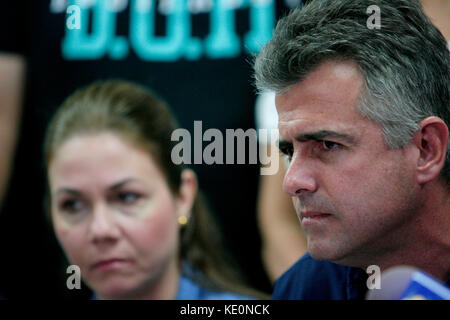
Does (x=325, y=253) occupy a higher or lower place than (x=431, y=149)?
lower

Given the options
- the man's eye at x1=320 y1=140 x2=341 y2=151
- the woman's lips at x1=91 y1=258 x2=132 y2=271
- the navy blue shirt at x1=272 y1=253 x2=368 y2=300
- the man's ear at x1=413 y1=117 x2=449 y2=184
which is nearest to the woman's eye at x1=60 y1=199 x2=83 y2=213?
the woman's lips at x1=91 y1=258 x2=132 y2=271

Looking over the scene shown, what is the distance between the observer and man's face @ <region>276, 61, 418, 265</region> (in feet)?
3.27

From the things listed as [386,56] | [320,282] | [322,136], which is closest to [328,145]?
[322,136]

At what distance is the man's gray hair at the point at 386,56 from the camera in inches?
38.8

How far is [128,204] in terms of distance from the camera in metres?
1.31

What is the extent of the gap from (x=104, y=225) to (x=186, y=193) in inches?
8.3

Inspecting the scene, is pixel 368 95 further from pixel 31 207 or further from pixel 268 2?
pixel 31 207

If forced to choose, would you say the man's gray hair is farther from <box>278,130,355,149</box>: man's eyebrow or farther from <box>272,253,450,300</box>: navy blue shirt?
<box>272,253,450,300</box>: navy blue shirt

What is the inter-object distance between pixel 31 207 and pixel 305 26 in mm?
854

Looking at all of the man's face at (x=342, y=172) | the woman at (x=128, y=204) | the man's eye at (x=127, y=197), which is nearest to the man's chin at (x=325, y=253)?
the man's face at (x=342, y=172)

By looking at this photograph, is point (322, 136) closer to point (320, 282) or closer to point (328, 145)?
point (328, 145)

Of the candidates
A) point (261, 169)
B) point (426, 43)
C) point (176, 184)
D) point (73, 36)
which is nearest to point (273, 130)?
point (261, 169)
